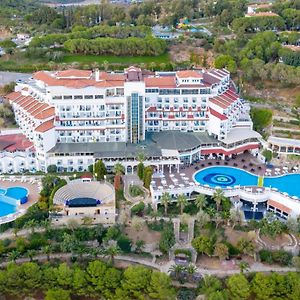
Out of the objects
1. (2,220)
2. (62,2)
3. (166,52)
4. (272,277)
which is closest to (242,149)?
(272,277)

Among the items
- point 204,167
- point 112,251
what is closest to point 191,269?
point 112,251

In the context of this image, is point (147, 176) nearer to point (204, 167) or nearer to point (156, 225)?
point (156, 225)

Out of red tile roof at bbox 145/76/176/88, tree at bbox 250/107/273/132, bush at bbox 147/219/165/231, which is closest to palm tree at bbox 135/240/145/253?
bush at bbox 147/219/165/231

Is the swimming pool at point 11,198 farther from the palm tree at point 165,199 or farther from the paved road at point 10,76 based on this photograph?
the paved road at point 10,76

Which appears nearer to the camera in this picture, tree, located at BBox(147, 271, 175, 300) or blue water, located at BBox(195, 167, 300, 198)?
tree, located at BBox(147, 271, 175, 300)

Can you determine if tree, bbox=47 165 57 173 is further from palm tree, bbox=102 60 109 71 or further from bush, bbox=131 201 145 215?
palm tree, bbox=102 60 109 71

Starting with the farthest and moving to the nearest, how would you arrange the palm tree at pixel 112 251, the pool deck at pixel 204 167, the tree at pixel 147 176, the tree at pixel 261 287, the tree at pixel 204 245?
1. the pool deck at pixel 204 167
2. the tree at pixel 147 176
3. the tree at pixel 204 245
4. the palm tree at pixel 112 251
5. the tree at pixel 261 287

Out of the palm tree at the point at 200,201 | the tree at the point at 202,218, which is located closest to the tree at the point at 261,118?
the palm tree at the point at 200,201
